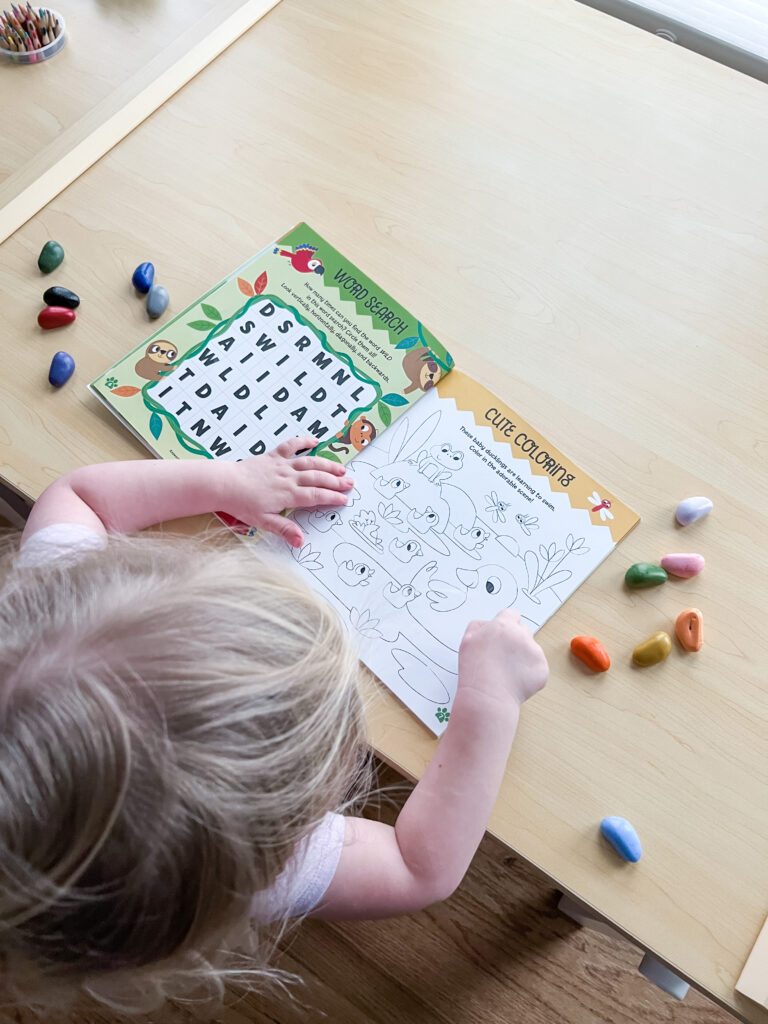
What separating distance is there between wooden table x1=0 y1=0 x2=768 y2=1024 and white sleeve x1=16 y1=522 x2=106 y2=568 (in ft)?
0.22

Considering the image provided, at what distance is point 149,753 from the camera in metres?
0.47

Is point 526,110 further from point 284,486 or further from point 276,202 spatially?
point 284,486

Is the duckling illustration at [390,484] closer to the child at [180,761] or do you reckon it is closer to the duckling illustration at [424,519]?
the duckling illustration at [424,519]

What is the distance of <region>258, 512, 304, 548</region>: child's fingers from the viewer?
0.67m

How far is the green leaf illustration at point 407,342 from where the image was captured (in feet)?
2.39

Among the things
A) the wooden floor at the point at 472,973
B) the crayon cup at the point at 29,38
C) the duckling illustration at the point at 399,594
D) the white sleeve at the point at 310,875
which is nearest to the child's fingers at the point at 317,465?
the duckling illustration at the point at 399,594

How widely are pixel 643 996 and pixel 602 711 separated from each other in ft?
2.18

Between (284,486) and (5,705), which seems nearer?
(5,705)

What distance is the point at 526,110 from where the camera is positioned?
31.9 inches

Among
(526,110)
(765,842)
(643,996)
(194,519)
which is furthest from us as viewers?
(643,996)

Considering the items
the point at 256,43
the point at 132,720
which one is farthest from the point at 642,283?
the point at 132,720

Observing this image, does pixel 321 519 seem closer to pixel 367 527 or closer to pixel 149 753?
pixel 367 527

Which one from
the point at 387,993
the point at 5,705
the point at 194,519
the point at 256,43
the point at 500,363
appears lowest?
the point at 387,993

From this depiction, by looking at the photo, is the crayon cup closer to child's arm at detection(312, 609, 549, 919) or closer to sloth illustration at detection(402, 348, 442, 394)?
sloth illustration at detection(402, 348, 442, 394)
